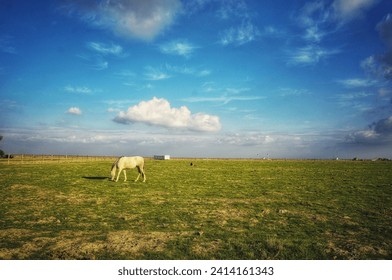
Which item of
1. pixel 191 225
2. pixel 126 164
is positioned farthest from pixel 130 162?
pixel 191 225

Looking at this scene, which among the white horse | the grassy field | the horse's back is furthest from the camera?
the horse's back

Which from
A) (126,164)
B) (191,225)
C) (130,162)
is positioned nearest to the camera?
(191,225)

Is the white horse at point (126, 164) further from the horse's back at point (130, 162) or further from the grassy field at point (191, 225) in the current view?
the grassy field at point (191, 225)

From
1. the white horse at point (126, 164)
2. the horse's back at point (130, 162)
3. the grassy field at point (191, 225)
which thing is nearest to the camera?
the grassy field at point (191, 225)

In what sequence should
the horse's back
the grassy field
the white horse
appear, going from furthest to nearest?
the horse's back < the white horse < the grassy field

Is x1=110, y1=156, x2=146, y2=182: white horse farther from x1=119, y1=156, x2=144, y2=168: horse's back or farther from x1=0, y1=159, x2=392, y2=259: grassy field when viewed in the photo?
x1=0, y1=159, x2=392, y2=259: grassy field

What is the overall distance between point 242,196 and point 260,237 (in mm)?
7994

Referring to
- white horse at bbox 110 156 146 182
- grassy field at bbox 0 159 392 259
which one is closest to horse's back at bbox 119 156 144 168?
white horse at bbox 110 156 146 182

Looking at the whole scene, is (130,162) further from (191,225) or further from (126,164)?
(191,225)

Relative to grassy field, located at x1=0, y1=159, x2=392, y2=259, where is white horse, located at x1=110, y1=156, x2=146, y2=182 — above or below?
above

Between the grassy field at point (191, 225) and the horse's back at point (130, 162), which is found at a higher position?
the horse's back at point (130, 162)

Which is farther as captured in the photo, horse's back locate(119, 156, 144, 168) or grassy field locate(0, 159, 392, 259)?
horse's back locate(119, 156, 144, 168)

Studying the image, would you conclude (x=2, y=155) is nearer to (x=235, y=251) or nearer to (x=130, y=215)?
(x=130, y=215)

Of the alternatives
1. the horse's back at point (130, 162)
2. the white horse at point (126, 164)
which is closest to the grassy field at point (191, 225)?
the white horse at point (126, 164)
